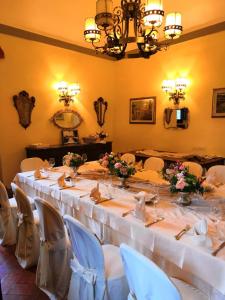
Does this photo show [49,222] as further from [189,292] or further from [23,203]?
[189,292]

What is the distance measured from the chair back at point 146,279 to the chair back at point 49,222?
0.76 meters

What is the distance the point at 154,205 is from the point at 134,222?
370mm

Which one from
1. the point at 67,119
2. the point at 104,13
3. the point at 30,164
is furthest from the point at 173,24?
the point at 67,119

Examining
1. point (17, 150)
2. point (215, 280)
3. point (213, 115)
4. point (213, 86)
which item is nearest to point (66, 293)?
point (215, 280)

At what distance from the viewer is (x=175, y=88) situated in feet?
15.5

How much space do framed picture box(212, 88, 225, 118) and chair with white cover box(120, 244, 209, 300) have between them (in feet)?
11.7

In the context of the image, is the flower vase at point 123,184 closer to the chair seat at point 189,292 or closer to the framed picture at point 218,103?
the chair seat at point 189,292

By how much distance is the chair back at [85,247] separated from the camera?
143cm

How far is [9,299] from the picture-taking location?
6.62 ft

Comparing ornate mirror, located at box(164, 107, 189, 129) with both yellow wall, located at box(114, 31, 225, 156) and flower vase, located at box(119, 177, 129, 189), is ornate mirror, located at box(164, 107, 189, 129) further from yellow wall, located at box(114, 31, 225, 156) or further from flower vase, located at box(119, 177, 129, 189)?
flower vase, located at box(119, 177, 129, 189)

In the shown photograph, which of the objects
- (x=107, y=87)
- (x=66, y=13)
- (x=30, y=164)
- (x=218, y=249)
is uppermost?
(x=66, y=13)

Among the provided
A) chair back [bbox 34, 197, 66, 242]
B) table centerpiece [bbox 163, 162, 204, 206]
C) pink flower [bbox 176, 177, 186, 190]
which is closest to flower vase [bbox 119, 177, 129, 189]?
table centerpiece [bbox 163, 162, 204, 206]

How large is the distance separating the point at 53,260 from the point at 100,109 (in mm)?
4411

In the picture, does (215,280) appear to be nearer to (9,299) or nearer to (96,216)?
(96,216)
